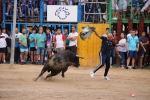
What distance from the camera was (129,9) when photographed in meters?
21.8

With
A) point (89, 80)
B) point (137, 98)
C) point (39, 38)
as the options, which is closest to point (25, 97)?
point (137, 98)

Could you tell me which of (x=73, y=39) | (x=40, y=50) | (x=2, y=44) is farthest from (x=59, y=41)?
(x=2, y=44)

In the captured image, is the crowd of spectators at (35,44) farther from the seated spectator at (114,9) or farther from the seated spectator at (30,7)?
the seated spectator at (114,9)

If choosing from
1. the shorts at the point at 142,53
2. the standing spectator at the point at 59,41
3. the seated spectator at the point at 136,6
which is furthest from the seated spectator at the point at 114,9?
the standing spectator at the point at 59,41

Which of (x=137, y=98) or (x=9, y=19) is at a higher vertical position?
(x=9, y=19)

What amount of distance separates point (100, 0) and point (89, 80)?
886 cm

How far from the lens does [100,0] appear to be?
75.6 ft

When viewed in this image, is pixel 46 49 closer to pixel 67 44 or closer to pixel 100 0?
pixel 67 44

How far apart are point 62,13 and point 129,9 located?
348 centimetres

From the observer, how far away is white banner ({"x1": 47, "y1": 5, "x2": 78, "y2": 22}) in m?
22.3

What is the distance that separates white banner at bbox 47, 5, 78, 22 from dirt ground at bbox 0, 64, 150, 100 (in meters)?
6.31

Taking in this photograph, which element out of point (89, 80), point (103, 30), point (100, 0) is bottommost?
point (89, 80)

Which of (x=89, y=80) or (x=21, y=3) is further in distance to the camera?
(x=21, y=3)

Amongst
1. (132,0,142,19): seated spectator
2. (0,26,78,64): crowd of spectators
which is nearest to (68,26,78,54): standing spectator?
(0,26,78,64): crowd of spectators
